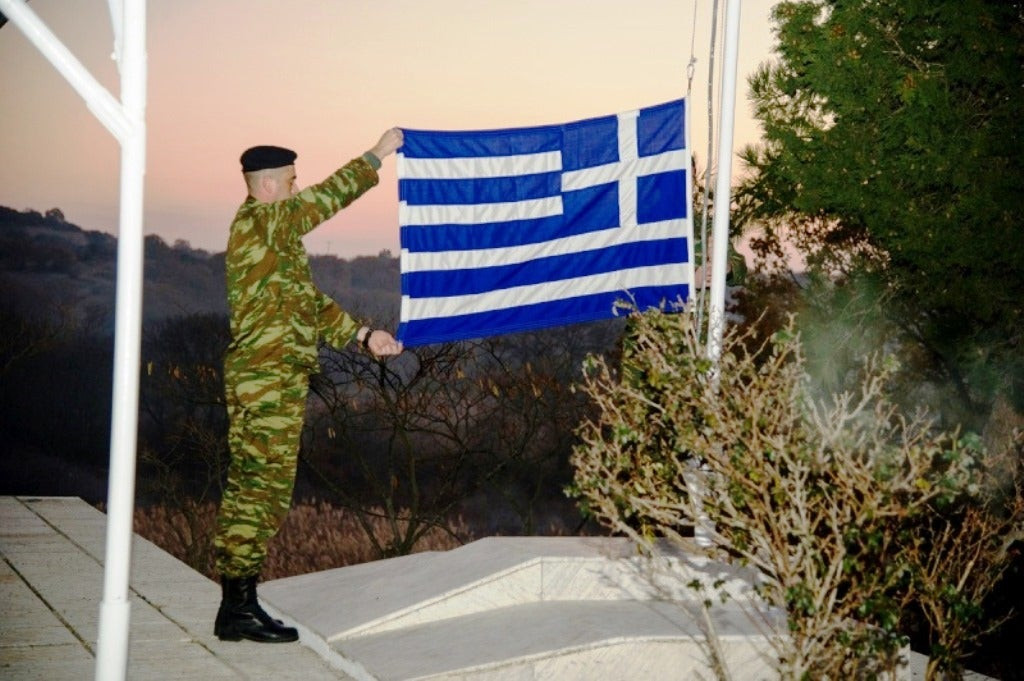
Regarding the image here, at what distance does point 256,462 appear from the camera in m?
5.66

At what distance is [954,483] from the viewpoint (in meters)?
4.26

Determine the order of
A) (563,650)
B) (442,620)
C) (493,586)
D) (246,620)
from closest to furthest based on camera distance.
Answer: (563,650)
(246,620)
(442,620)
(493,586)

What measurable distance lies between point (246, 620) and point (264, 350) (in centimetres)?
119

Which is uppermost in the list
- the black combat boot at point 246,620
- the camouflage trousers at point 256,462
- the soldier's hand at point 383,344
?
the soldier's hand at point 383,344

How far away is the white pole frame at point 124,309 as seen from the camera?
3.83 metres

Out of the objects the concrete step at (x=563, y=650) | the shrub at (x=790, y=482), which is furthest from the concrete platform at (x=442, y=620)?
the shrub at (x=790, y=482)

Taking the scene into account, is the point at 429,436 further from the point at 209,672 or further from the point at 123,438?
the point at 123,438

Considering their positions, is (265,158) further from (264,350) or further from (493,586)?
(493,586)

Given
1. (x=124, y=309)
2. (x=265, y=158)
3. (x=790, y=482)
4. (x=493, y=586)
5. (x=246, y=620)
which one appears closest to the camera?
(x=124, y=309)

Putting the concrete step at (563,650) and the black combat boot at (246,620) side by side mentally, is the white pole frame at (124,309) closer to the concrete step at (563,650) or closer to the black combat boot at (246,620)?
the concrete step at (563,650)

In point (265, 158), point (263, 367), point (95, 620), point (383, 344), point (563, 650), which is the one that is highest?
point (265, 158)

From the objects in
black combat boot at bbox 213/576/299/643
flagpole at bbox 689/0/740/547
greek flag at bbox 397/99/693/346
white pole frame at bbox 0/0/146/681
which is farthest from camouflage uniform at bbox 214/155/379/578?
flagpole at bbox 689/0/740/547

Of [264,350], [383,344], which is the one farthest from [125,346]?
[383,344]

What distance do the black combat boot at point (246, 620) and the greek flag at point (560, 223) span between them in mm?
1779
